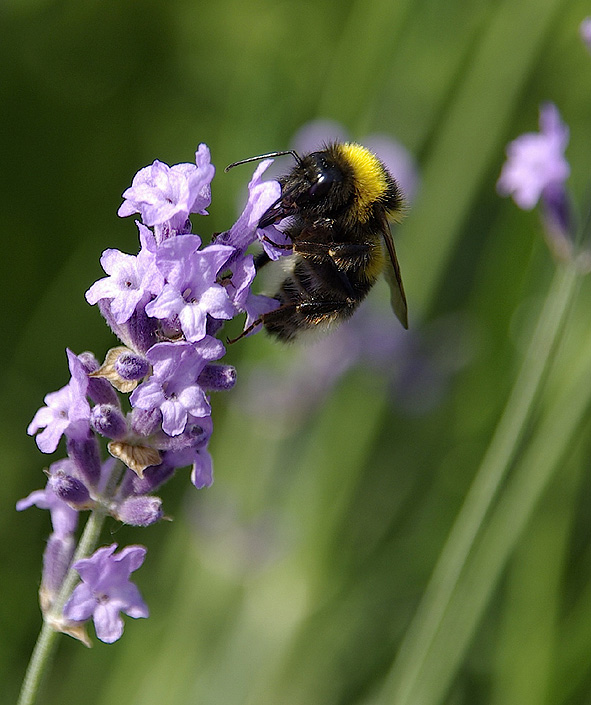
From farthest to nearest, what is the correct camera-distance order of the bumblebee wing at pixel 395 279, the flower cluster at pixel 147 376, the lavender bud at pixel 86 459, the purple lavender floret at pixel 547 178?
the purple lavender floret at pixel 547 178
the bumblebee wing at pixel 395 279
the lavender bud at pixel 86 459
the flower cluster at pixel 147 376

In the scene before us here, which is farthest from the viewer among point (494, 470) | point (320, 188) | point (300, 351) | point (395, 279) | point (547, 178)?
point (300, 351)

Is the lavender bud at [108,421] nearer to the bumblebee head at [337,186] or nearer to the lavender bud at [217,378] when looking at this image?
the lavender bud at [217,378]

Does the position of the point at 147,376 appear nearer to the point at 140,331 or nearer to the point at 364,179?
the point at 140,331

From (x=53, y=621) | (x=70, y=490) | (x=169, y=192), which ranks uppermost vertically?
(x=169, y=192)

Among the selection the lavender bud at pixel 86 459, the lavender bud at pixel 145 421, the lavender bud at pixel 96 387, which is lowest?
the lavender bud at pixel 86 459

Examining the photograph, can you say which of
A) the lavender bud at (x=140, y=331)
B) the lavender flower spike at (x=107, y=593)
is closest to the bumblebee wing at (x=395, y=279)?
the lavender bud at (x=140, y=331)

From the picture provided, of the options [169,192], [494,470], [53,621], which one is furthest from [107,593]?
[494,470]

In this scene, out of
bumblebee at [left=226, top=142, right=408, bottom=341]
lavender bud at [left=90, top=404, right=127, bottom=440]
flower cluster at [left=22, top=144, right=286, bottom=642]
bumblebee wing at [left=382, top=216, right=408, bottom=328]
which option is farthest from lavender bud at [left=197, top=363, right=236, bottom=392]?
bumblebee wing at [left=382, top=216, right=408, bottom=328]
